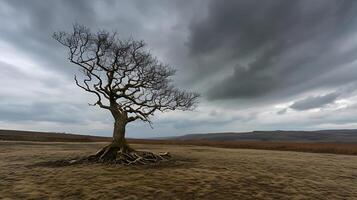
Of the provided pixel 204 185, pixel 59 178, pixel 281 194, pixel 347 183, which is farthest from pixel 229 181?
pixel 59 178

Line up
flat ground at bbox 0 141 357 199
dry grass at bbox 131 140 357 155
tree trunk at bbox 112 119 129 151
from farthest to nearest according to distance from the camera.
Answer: dry grass at bbox 131 140 357 155 → tree trunk at bbox 112 119 129 151 → flat ground at bbox 0 141 357 199

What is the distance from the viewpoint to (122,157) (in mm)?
32750

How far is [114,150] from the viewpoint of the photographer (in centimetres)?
3472

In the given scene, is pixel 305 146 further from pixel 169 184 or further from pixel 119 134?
pixel 169 184

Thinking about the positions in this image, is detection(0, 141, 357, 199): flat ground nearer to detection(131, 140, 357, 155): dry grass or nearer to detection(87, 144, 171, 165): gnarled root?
detection(87, 144, 171, 165): gnarled root

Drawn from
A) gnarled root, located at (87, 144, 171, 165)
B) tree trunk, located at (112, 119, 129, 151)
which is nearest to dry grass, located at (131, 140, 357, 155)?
gnarled root, located at (87, 144, 171, 165)

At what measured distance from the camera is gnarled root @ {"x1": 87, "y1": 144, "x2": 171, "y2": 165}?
1276 inches

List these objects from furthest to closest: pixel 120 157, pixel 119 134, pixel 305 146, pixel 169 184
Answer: pixel 305 146 < pixel 119 134 < pixel 120 157 < pixel 169 184

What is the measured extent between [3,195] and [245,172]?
18.6 metres

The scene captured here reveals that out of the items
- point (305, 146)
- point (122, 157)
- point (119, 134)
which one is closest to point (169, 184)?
point (122, 157)

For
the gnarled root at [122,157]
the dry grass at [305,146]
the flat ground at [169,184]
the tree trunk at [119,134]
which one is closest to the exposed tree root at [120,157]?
the gnarled root at [122,157]

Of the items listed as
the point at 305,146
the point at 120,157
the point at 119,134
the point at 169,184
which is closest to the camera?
the point at 169,184

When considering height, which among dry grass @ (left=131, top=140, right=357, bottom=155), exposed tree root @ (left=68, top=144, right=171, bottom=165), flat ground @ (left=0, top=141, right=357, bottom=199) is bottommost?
flat ground @ (left=0, top=141, right=357, bottom=199)

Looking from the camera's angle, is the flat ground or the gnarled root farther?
the gnarled root
